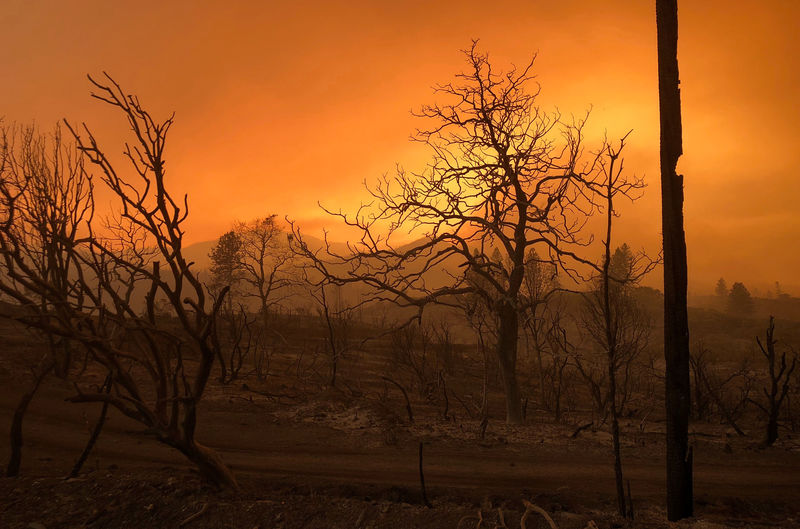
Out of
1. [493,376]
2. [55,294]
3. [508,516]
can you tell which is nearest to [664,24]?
[508,516]

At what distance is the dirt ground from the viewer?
5.71m

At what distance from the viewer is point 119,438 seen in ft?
35.8

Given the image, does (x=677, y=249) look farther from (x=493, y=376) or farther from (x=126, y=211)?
(x=493, y=376)

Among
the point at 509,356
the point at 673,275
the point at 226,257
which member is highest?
the point at 226,257

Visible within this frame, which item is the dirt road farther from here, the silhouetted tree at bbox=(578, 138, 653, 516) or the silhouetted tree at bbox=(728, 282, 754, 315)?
the silhouetted tree at bbox=(728, 282, 754, 315)

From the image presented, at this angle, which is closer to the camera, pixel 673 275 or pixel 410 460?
pixel 673 275

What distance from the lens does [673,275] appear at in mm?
6352

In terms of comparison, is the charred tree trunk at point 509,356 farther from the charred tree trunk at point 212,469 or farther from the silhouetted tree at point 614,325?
the charred tree trunk at point 212,469

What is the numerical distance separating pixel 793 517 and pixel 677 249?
15.3ft

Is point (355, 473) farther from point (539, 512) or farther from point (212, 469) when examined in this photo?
point (539, 512)

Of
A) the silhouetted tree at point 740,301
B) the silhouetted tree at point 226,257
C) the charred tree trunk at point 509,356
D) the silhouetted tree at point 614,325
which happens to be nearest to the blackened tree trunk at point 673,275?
the silhouetted tree at point 614,325

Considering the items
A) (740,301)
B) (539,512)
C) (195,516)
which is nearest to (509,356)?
(539,512)

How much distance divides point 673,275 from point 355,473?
21.3 feet

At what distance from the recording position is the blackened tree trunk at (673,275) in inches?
243
